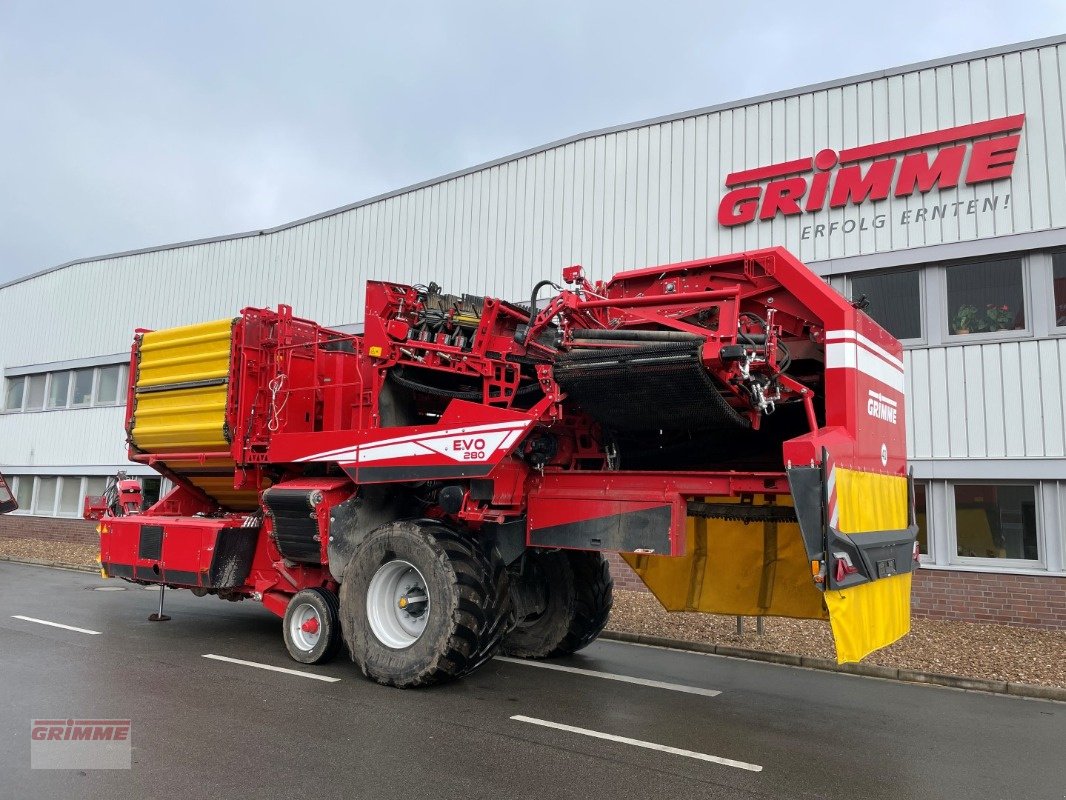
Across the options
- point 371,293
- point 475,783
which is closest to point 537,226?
point 371,293

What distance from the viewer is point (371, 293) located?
7227mm

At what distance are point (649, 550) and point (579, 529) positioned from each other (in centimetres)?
69

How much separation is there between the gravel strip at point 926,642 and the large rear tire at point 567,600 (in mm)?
1675

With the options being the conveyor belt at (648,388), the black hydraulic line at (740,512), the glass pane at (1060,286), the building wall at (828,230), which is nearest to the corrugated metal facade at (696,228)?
the building wall at (828,230)

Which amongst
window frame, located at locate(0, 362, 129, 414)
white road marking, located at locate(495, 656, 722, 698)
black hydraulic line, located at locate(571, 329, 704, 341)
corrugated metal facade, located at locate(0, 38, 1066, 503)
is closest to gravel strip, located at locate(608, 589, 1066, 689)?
white road marking, located at locate(495, 656, 722, 698)

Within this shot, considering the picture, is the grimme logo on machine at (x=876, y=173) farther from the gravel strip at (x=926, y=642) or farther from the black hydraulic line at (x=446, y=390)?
the black hydraulic line at (x=446, y=390)

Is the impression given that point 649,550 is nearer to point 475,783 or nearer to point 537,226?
point 475,783

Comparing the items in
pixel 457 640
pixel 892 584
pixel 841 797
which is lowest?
pixel 841 797

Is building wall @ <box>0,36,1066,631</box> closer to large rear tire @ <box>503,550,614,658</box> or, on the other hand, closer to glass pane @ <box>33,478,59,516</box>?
large rear tire @ <box>503,550,614,658</box>

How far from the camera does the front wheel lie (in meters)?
7.46

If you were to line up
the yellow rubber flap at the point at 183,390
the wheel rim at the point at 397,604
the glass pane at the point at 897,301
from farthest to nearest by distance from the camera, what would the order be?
the glass pane at the point at 897,301, the yellow rubber flap at the point at 183,390, the wheel rim at the point at 397,604

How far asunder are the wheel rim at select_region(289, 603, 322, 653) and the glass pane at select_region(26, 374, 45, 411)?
20152mm

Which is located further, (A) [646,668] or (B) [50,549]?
(B) [50,549]

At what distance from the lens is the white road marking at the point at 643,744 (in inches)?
202
